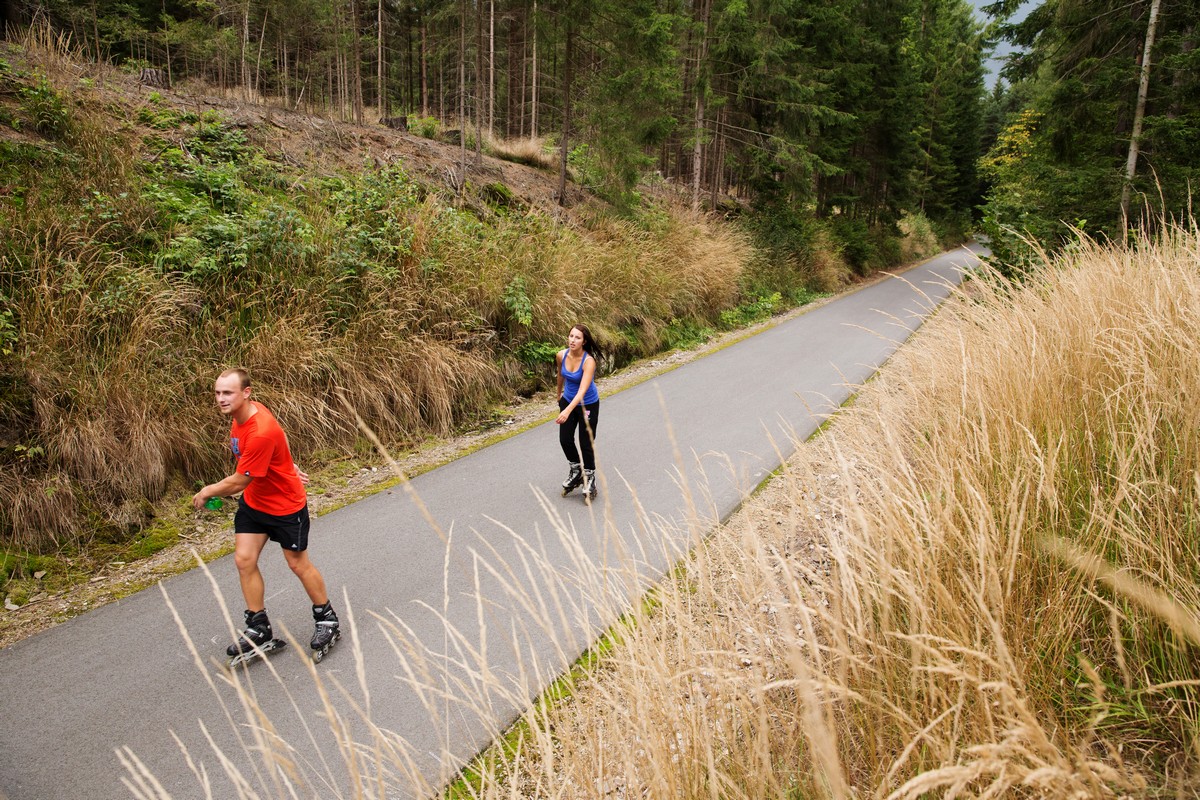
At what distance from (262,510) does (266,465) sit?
0.33 metres

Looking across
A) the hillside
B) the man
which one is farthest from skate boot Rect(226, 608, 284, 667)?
the hillside

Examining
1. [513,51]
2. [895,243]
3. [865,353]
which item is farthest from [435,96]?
[865,353]

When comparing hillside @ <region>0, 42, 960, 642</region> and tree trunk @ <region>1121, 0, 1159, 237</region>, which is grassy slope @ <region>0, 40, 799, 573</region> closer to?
hillside @ <region>0, 42, 960, 642</region>

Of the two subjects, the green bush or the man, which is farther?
the green bush

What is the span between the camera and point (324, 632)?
12.9 feet

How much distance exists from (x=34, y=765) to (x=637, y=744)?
352 cm

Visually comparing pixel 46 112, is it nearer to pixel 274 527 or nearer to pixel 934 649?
pixel 274 527

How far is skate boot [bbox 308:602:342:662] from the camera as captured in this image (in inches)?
152

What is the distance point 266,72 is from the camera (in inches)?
1099

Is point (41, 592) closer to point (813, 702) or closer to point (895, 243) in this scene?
point (813, 702)

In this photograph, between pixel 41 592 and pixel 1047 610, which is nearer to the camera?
pixel 1047 610

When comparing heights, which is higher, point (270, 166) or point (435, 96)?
point (435, 96)

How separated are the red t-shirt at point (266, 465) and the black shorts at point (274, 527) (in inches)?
1.6

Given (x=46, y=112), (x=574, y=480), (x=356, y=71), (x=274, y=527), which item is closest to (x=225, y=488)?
(x=274, y=527)
